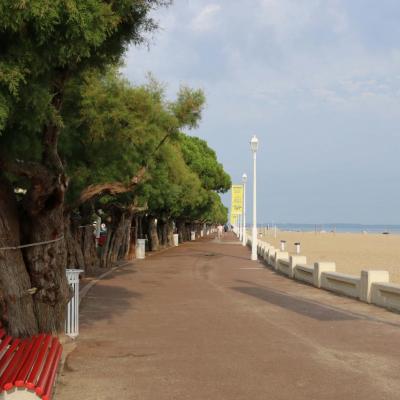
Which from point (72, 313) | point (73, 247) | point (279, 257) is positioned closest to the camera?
point (72, 313)

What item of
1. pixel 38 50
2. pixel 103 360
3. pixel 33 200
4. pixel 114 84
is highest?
pixel 114 84

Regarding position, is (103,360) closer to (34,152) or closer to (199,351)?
(199,351)

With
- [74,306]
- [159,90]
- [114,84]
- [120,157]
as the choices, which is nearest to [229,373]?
[74,306]

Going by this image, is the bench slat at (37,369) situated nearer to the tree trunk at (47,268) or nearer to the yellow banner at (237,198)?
the tree trunk at (47,268)

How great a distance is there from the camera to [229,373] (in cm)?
719

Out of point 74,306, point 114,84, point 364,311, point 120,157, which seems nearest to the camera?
point 74,306

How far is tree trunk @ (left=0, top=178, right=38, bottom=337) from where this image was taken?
7.73m

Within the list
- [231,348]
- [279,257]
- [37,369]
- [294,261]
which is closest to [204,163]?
[279,257]

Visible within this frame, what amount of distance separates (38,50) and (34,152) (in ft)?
6.76

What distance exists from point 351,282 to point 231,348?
720 cm

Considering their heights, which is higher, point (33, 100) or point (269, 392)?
point (33, 100)

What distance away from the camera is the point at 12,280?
25.7 feet

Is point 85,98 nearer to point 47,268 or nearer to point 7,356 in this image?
point 47,268

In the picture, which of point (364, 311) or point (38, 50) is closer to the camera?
point (38, 50)
